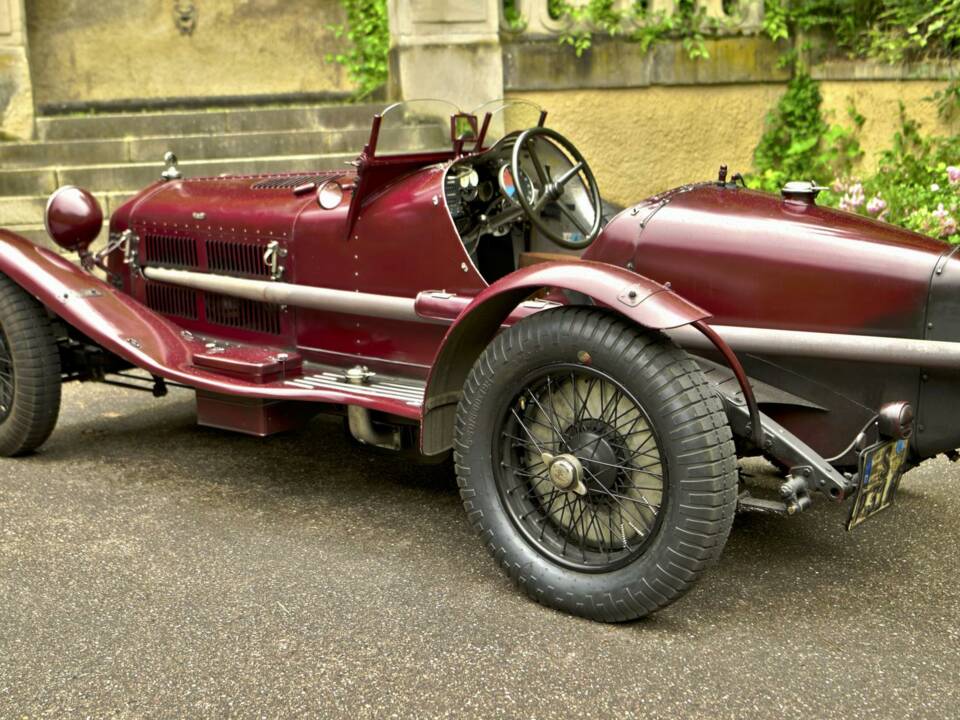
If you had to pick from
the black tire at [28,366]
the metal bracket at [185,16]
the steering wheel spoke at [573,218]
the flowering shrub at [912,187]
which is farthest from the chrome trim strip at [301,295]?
the metal bracket at [185,16]

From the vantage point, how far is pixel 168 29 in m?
9.34

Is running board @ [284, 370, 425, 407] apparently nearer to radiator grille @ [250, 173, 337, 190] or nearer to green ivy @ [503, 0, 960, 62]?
radiator grille @ [250, 173, 337, 190]

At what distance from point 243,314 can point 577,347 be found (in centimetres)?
201

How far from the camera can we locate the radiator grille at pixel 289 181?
4.41 m

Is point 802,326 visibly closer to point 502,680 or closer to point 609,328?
point 609,328

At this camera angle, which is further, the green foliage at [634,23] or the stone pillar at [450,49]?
the green foliage at [634,23]

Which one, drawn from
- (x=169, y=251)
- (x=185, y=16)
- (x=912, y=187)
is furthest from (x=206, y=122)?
(x=912, y=187)

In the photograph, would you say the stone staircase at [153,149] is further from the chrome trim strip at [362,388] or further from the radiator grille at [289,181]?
the chrome trim strip at [362,388]

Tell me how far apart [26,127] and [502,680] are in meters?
6.94

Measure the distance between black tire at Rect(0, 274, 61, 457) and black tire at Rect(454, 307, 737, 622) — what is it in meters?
2.03

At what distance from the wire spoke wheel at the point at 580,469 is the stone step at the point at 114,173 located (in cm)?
495

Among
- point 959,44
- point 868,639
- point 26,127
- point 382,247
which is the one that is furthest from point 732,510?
point 26,127

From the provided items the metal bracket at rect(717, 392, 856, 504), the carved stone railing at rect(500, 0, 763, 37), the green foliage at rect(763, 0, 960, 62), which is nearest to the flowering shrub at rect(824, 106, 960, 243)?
the green foliage at rect(763, 0, 960, 62)

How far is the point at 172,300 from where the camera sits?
4.76 metres
